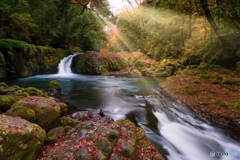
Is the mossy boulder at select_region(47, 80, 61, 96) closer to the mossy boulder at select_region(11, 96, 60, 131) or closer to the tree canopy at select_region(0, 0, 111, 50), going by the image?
the mossy boulder at select_region(11, 96, 60, 131)

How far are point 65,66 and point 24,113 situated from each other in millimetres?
15798

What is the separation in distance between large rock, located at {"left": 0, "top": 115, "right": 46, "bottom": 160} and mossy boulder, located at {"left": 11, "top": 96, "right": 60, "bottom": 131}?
2.95 ft

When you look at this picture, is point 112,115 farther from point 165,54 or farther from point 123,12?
point 123,12

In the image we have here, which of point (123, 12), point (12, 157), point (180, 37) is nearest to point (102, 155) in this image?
point (12, 157)

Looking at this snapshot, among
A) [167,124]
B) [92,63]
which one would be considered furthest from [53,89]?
[92,63]

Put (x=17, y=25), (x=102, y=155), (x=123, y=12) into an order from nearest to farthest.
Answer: (x=102, y=155)
(x=17, y=25)
(x=123, y=12)

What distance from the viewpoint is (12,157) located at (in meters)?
3.15

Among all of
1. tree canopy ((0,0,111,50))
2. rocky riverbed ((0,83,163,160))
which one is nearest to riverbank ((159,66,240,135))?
rocky riverbed ((0,83,163,160))

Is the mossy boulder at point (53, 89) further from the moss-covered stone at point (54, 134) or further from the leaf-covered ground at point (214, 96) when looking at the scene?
the leaf-covered ground at point (214, 96)

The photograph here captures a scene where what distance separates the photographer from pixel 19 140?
329cm

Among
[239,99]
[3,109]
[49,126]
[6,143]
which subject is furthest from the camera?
[239,99]

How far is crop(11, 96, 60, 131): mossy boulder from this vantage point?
15.6 feet

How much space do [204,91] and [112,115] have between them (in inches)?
199

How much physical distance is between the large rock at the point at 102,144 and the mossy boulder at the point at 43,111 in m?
0.42
